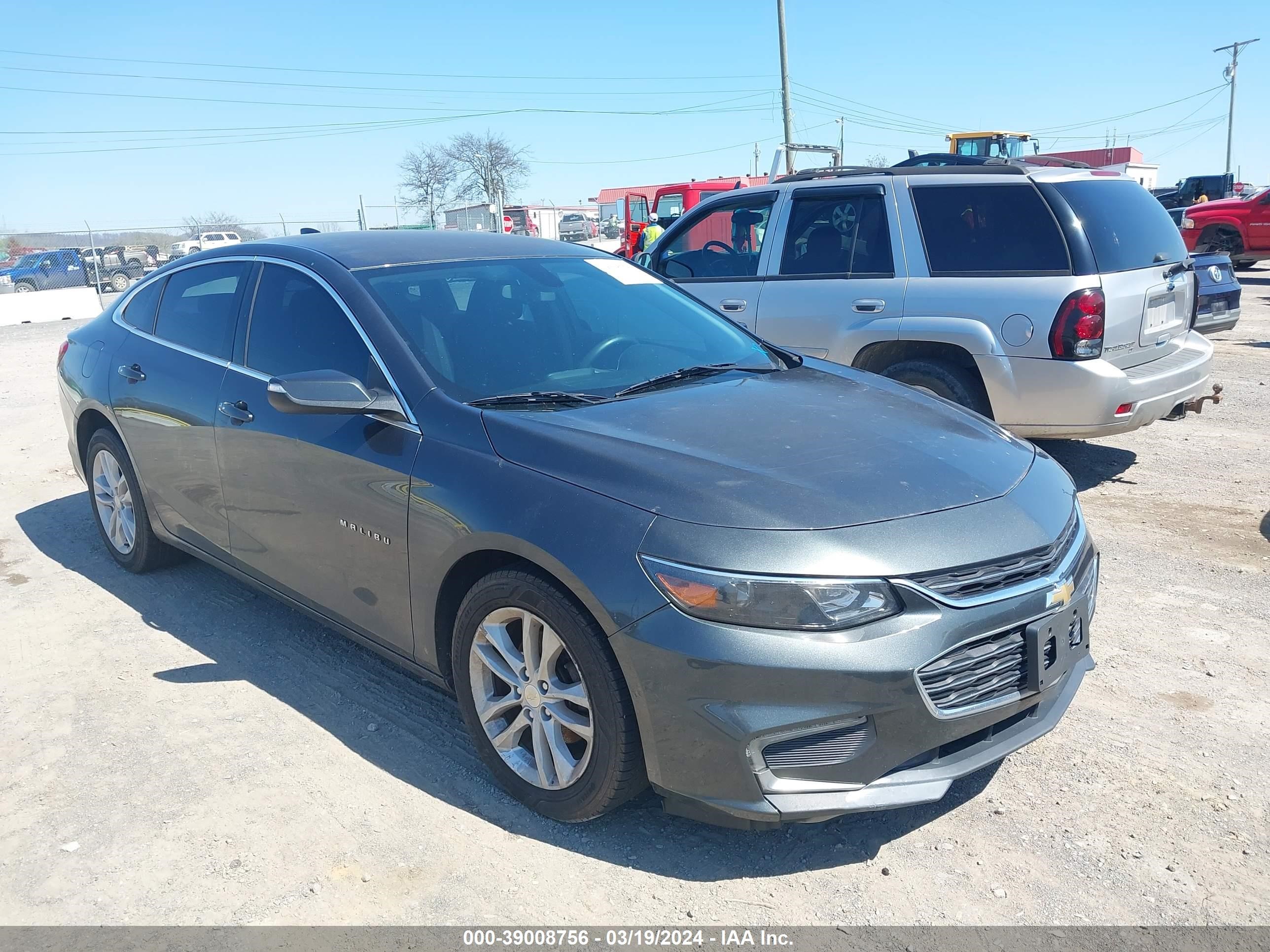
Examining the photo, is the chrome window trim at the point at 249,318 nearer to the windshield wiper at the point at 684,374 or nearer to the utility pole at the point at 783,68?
the windshield wiper at the point at 684,374

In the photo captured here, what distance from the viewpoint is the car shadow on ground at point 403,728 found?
285 centimetres

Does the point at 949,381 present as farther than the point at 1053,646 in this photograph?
Yes

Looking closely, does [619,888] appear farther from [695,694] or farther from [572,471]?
[572,471]

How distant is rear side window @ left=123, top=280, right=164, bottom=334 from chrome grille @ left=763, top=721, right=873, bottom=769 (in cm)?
378

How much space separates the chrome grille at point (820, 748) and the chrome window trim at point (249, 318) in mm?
1545

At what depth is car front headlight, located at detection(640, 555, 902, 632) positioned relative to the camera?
2467 millimetres

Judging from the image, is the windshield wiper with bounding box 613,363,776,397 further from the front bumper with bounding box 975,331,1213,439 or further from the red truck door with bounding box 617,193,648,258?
the red truck door with bounding box 617,193,648,258

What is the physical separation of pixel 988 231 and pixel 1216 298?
15.3 ft

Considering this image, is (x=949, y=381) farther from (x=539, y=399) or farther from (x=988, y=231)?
(x=539, y=399)

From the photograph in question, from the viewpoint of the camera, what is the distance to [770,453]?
295 cm

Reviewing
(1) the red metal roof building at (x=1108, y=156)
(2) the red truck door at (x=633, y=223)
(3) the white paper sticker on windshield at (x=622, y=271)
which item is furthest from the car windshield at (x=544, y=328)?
(1) the red metal roof building at (x=1108, y=156)

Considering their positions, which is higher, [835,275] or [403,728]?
[835,275]

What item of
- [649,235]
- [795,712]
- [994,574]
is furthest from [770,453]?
[649,235]

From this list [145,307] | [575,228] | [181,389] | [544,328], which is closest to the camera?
[544,328]
